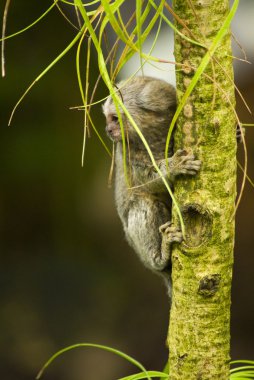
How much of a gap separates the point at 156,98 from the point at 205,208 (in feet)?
4.16

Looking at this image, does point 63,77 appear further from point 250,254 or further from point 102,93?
point 250,254

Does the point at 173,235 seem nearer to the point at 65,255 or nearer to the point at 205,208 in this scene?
the point at 205,208

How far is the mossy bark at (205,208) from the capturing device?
92.7 inches

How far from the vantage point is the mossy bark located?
2.35 meters

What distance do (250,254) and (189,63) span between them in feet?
15.5

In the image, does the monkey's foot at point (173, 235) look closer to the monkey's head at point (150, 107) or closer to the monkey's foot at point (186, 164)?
the monkey's foot at point (186, 164)

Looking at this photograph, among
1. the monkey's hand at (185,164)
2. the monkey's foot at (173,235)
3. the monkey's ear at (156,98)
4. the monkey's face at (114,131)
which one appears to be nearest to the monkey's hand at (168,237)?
the monkey's foot at (173,235)

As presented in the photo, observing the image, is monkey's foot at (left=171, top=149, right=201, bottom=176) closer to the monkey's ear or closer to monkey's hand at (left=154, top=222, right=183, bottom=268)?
monkey's hand at (left=154, top=222, right=183, bottom=268)

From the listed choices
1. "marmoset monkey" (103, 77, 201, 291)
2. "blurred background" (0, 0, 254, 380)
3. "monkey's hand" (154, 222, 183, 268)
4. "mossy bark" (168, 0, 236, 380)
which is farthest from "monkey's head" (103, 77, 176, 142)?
"blurred background" (0, 0, 254, 380)

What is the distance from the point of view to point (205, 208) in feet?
8.10

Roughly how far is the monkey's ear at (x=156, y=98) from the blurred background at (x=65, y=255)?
3142 millimetres

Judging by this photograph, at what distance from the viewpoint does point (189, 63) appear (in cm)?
237

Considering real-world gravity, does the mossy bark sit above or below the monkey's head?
below

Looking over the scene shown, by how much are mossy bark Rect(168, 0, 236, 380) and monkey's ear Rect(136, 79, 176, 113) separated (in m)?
1.07
